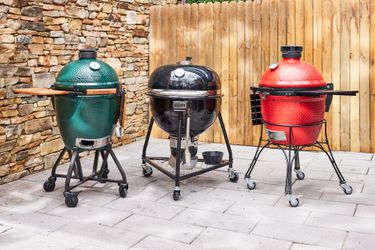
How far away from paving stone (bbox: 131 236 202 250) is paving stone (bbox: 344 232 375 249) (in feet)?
3.13

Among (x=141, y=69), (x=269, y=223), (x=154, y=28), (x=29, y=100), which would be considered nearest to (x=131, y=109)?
(x=141, y=69)

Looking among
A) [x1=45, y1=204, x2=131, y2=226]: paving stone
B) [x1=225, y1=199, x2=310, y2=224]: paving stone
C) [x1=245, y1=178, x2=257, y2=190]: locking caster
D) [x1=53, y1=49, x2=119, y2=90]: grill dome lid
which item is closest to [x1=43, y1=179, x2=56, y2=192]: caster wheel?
[x1=45, y1=204, x2=131, y2=226]: paving stone

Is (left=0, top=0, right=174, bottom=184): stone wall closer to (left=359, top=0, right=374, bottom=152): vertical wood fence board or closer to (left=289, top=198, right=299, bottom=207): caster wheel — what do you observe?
(left=289, top=198, right=299, bottom=207): caster wheel

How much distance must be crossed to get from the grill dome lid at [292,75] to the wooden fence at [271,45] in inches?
79.0

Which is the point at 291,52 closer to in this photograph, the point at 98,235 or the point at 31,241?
the point at 98,235

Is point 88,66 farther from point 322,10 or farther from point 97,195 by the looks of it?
point 322,10

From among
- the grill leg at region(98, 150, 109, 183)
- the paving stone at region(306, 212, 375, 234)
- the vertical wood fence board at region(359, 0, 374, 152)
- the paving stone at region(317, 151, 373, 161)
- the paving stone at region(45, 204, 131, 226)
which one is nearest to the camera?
the paving stone at region(306, 212, 375, 234)

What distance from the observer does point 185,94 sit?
3902 mm

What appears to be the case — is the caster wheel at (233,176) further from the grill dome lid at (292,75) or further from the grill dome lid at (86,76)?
the grill dome lid at (86,76)

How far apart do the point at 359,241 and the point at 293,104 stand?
121 centimetres

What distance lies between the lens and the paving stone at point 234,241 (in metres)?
2.89

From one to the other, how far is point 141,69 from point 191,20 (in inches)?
38.5

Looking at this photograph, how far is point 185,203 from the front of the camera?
12.4 ft

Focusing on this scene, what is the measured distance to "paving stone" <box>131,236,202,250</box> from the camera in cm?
288
